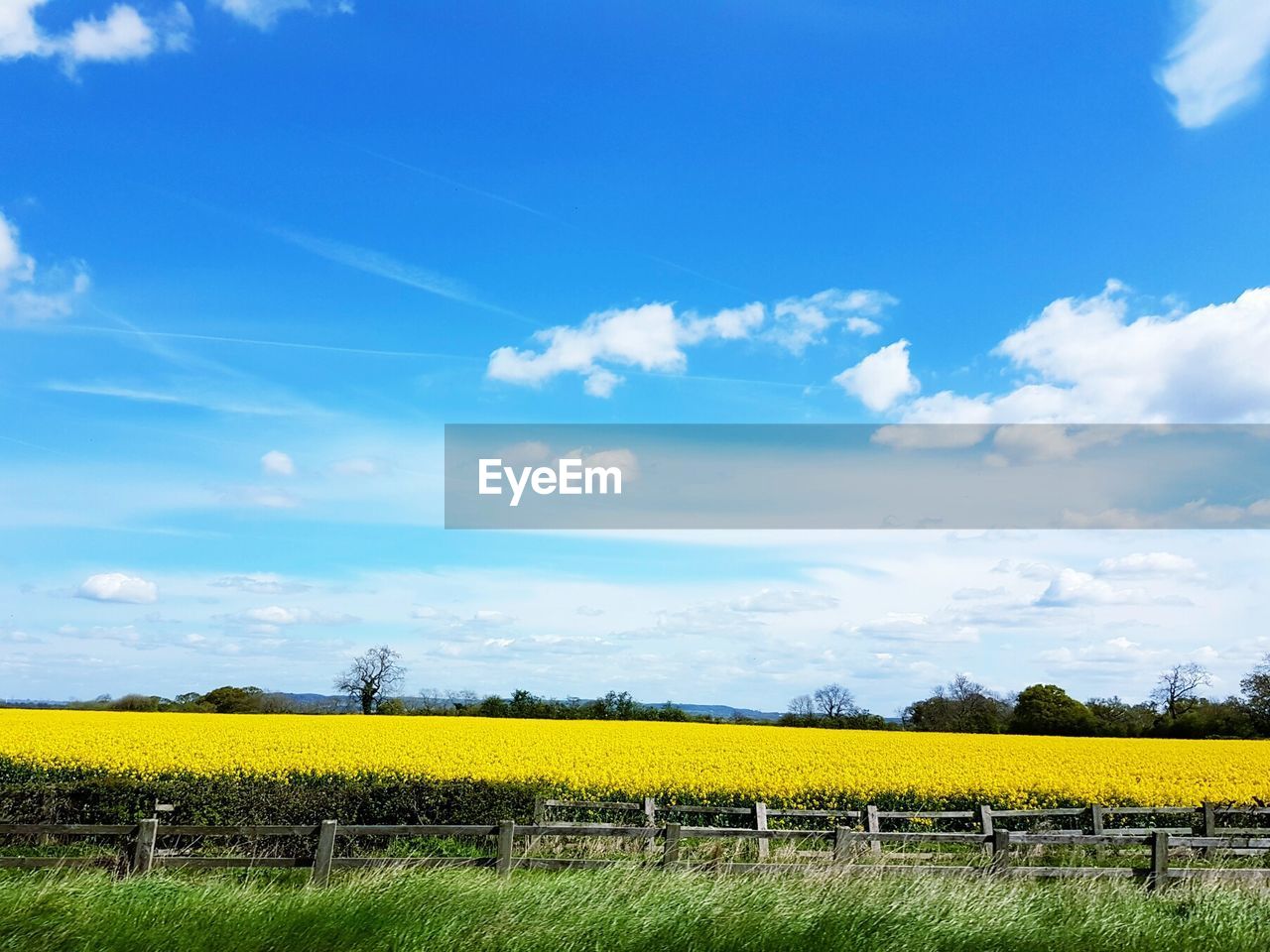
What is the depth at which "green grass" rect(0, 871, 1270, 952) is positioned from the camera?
8375 millimetres

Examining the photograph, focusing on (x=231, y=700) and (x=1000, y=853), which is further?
(x=231, y=700)

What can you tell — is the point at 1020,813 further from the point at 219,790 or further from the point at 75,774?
the point at 75,774

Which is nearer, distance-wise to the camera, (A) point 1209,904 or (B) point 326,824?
(A) point 1209,904

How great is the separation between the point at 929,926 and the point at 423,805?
11259 millimetres

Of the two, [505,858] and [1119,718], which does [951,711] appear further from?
[505,858]

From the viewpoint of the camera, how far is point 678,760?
28.8m

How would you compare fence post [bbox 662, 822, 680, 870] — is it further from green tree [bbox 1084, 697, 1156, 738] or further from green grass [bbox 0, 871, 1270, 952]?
green tree [bbox 1084, 697, 1156, 738]

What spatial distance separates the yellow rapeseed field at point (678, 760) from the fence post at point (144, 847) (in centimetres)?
972

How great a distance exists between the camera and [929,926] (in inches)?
364

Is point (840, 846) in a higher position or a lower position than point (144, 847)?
lower

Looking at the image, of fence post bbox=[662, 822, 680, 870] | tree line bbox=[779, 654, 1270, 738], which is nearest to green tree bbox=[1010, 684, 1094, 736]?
tree line bbox=[779, 654, 1270, 738]

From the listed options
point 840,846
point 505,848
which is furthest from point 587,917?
point 840,846

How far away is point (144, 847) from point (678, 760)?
18.0 metres

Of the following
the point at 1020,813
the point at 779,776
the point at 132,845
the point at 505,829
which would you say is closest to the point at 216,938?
the point at 505,829
